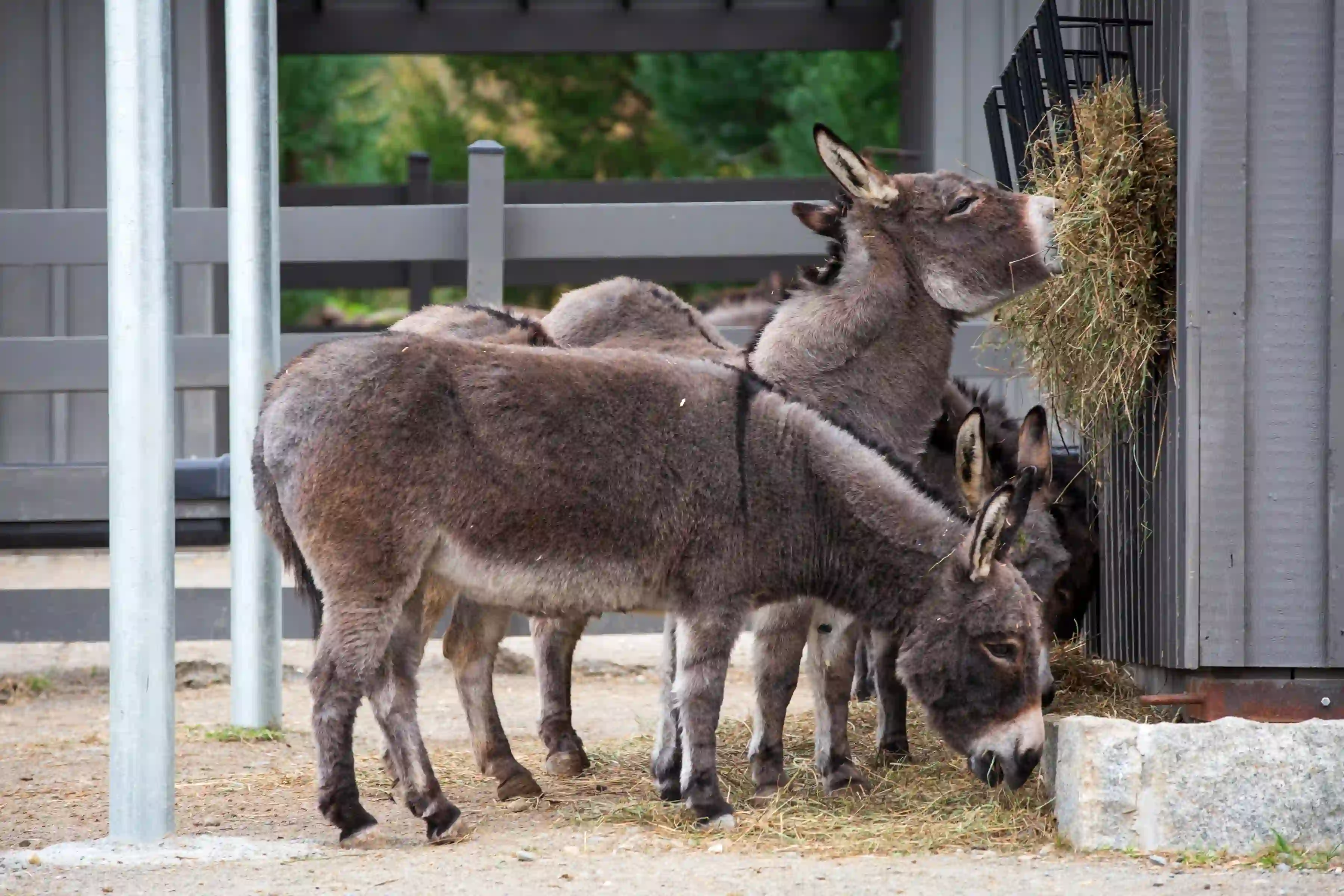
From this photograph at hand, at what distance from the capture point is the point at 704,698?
5.00 meters

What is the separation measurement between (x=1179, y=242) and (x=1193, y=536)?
94cm

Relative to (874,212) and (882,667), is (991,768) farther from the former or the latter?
(874,212)

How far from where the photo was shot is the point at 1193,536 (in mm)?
5027

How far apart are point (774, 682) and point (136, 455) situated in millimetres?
2203

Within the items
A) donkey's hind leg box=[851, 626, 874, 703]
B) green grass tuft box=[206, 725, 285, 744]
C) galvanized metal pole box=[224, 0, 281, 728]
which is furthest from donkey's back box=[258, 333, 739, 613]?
donkey's hind leg box=[851, 626, 874, 703]

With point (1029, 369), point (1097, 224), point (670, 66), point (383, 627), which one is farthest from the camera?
point (670, 66)

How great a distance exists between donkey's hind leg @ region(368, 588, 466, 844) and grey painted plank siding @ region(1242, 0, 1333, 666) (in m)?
2.52

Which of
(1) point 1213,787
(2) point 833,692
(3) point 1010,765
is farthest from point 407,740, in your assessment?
(1) point 1213,787

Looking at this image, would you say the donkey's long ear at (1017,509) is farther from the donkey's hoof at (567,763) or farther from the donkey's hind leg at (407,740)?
the donkey's hoof at (567,763)

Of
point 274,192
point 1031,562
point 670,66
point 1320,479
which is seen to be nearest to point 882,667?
point 1031,562

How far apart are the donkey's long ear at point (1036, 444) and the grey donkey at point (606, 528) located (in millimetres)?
893

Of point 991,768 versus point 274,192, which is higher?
point 274,192

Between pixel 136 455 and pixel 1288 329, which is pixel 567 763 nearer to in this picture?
pixel 136 455

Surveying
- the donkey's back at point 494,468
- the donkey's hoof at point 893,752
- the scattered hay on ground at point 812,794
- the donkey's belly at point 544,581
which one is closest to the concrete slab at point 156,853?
the scattered hay on ground at point 812,794
